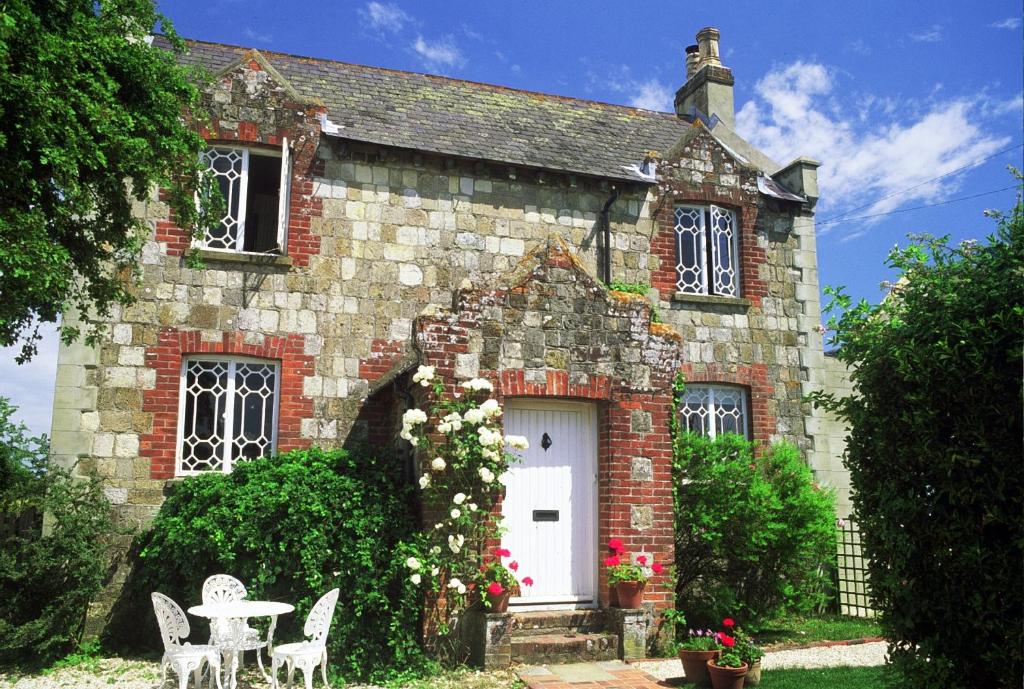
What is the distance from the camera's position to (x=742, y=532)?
1030 cm

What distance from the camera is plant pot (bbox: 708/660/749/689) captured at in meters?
7.36

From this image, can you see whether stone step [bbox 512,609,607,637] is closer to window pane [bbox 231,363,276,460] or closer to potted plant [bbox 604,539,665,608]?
potted plant [bbox 604,539,665,608]

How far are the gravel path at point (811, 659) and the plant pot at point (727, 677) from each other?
2.08 feet

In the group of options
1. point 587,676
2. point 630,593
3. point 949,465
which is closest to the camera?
point 949,465

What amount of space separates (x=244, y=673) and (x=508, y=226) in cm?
670

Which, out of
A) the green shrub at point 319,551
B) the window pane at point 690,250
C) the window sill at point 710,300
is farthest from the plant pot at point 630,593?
the window pane at point 690,250

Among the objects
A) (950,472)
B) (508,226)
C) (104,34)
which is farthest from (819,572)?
(104,34)

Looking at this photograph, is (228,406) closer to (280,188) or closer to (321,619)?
(280,188)

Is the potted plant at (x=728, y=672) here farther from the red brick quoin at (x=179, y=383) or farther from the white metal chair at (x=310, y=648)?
the red brick quoin at (x=179, y=383)

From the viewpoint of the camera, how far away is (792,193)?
13.6 m

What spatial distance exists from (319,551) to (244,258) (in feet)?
14.2

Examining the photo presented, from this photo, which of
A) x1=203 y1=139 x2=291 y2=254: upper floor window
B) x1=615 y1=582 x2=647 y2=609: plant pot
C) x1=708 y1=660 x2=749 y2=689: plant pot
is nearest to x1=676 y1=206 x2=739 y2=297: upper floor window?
x1=615 y1=582 x2=647 y2=609: plant pot

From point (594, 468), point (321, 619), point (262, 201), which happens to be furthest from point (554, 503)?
point (262, 201)

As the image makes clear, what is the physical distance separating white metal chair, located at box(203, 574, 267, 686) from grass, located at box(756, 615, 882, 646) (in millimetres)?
5992
